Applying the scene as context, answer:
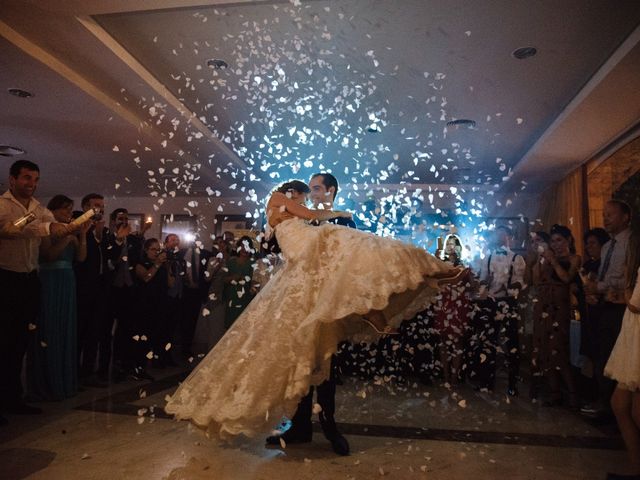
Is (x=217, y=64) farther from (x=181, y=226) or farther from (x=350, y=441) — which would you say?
(x=181, y=226)

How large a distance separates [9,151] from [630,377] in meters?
9.03

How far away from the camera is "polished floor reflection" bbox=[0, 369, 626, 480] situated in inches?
93.1

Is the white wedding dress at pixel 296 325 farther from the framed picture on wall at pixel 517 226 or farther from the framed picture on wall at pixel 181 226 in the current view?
the framed picture on wall at pixel 181 226

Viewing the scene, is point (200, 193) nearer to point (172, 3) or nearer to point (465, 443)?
point (172, 3)

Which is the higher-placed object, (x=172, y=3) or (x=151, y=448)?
(x=172, y=3)

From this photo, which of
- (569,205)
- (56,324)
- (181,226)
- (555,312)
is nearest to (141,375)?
(56,324)

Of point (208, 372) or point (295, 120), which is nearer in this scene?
point (208, 372)

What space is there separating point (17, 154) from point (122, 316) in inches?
203

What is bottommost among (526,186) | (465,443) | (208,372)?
(465,443)

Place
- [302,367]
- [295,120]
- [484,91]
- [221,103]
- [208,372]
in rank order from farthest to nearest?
1. [295,120]
2. [221,103]
3. [484,91]
4. [208,372]
5. [302,367]

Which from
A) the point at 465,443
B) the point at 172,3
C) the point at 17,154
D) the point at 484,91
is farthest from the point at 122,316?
the point at 17,154

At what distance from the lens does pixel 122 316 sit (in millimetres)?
4746

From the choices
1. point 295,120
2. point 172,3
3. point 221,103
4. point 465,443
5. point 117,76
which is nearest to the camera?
point 465,443

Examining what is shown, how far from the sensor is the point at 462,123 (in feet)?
21.1
